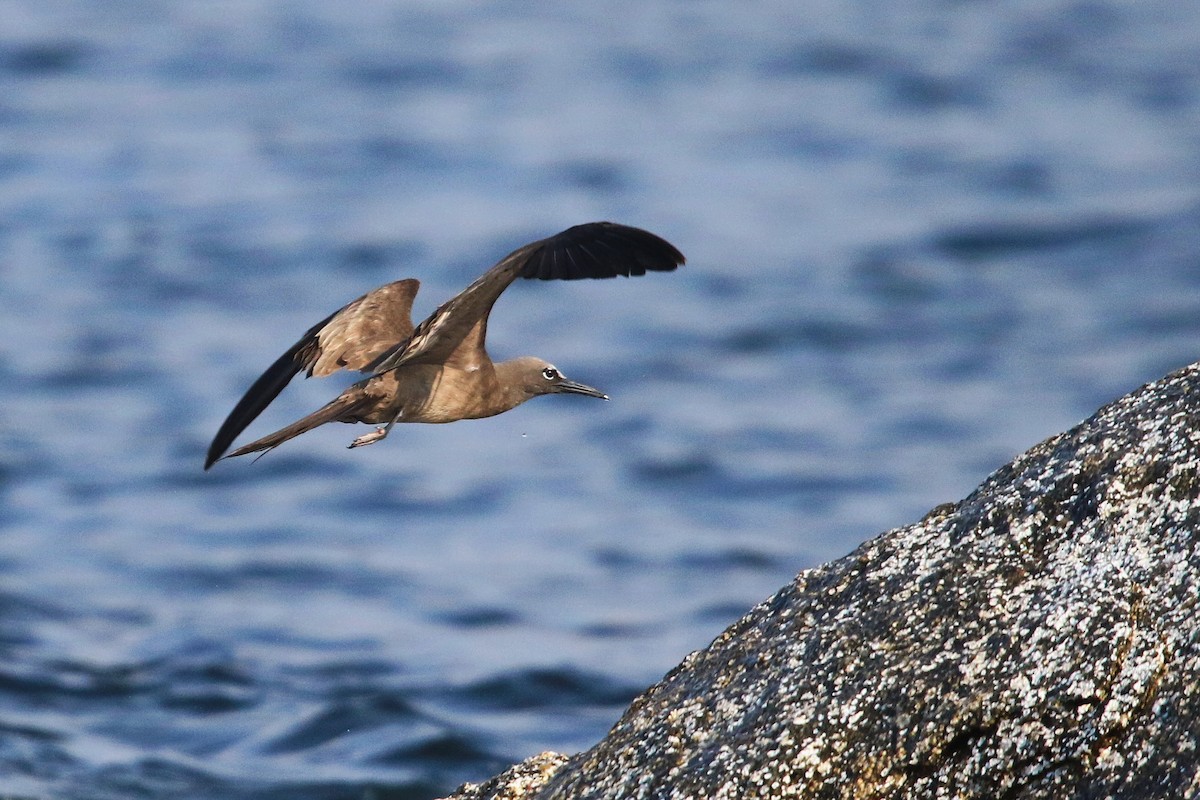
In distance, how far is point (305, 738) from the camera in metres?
A: 10.4

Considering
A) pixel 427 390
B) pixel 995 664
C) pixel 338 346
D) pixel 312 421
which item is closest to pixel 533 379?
pixel 427 390

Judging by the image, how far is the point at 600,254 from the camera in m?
6.40

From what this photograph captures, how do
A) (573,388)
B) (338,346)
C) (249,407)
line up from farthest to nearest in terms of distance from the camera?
(573,388)
(338,346)
(249,407)

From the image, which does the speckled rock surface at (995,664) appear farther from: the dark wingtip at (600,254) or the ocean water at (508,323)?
the ocean water at (508,323)

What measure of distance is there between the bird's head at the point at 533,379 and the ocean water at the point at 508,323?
2.96 meters

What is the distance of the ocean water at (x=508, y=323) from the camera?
11531mm

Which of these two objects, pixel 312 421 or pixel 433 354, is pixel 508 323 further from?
pixel 312 421

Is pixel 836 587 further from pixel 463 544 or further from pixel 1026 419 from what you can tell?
pixel 1026 419

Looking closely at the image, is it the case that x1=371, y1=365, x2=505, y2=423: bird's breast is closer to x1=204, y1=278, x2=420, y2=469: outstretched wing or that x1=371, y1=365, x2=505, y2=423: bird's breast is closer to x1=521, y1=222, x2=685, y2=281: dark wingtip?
x1=204, y1=278, x2=420, y2=469: outstretched wing

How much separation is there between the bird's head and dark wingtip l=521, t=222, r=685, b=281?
1.13 meters

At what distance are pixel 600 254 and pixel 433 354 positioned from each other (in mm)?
1038

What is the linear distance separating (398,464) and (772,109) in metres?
9.12

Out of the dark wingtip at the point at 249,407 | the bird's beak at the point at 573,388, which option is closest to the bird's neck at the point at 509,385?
the bird's beak at the point at 573,388

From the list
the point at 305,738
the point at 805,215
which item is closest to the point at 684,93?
the point at 805,215
